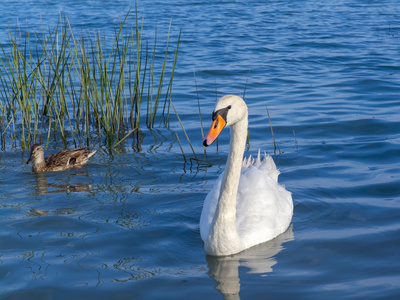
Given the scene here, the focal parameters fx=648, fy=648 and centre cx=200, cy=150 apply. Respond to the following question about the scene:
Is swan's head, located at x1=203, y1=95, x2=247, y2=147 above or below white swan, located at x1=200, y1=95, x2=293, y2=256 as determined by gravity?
above

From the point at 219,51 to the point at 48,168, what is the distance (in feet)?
26.1

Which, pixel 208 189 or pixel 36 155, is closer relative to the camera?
pixel 208 189

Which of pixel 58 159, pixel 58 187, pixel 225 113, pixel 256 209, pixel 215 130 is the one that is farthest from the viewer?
pixel 58 159

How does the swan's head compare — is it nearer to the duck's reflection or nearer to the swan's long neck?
the swan's long neck

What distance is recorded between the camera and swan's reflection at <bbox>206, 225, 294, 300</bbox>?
5078 mm

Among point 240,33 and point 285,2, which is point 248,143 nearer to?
point 240,33

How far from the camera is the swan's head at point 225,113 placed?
506 cm

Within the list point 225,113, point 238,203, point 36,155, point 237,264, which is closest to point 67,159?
point 36,155

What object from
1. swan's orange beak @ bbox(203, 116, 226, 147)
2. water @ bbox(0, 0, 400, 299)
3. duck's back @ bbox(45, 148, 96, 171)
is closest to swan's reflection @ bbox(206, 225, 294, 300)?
water @ bbox(0, 0, 400, 299)

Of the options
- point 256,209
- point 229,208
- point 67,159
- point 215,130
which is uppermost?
point 215,130

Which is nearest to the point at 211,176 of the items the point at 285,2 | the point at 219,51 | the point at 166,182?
the point at 166,182

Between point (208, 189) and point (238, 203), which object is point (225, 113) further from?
point (208, 189)

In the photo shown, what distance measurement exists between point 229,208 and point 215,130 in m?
0.83

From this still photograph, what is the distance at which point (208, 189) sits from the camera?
742cm
